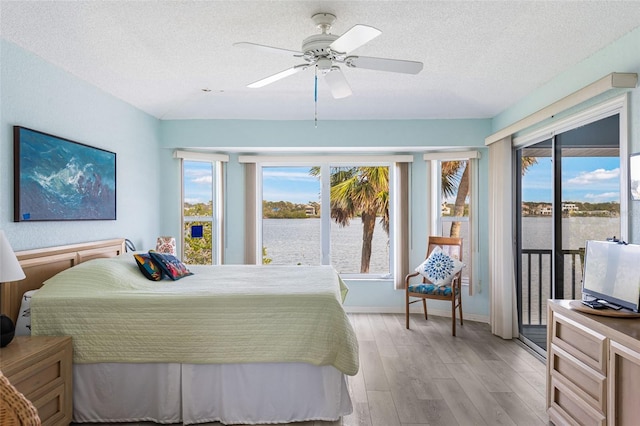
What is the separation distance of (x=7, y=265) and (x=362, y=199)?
4.17 meters

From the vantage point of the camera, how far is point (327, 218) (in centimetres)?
565

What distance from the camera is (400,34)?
3.06 metres

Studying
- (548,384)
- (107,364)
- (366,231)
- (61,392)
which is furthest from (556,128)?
(61,392)

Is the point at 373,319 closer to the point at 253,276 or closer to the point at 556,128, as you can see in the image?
the point at 253,276

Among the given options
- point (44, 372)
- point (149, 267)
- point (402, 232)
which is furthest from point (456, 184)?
point (44, 372)

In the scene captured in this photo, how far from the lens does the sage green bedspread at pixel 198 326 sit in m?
2.56

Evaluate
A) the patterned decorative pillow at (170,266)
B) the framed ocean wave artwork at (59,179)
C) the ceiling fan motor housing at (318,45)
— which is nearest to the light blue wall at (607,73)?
the ceiling fan motor housing at (318,45)

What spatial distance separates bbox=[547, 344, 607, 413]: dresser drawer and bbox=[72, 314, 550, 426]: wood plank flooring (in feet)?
1.24

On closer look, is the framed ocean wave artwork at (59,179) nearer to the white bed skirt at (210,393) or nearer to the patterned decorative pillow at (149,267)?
the patterned decorative pillow at (149,267)

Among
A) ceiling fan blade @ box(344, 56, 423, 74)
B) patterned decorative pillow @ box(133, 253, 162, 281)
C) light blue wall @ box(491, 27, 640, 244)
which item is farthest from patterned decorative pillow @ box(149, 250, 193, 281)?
light blue wall @ box(491, 27, 640, 244)

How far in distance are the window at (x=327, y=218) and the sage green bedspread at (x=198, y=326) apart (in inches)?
117

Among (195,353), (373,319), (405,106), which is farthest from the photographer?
(373,319)

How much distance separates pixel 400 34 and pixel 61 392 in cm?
325

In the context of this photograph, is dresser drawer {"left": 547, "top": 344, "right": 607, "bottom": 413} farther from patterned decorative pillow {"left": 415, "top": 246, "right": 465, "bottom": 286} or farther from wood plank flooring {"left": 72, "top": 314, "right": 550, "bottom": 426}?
patterned decorative pillow {"left": 415, "top": 246, "right": 465, "bottom": 286}
